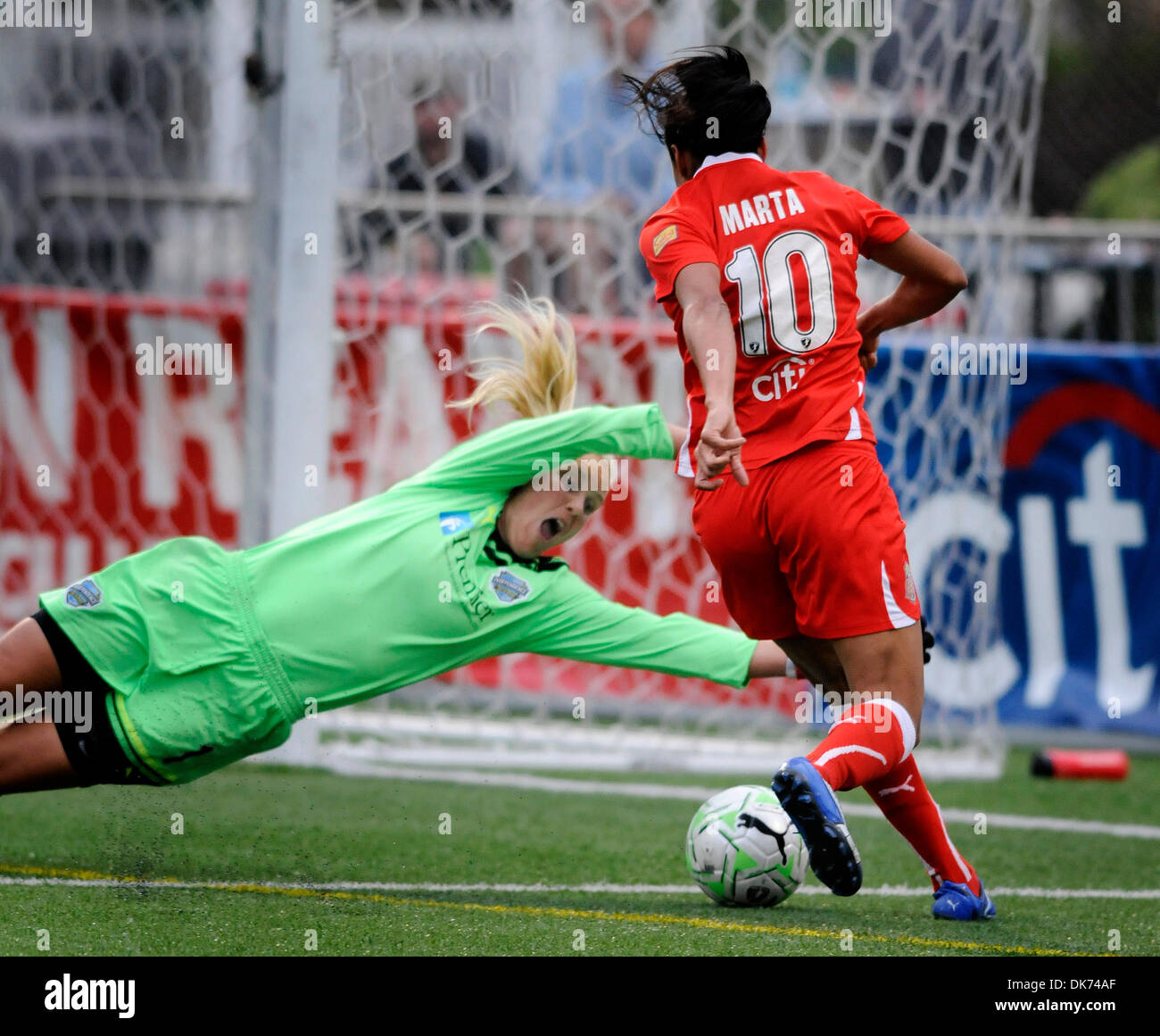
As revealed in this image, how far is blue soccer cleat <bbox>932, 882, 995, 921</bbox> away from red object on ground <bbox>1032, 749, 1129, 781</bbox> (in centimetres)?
264

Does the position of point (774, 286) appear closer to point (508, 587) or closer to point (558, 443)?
point (558, 443)

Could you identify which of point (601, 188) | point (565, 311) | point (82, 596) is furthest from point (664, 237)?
point (601, 188)

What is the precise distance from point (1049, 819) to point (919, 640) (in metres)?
2.40

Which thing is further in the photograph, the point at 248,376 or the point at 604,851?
the point at 248,376

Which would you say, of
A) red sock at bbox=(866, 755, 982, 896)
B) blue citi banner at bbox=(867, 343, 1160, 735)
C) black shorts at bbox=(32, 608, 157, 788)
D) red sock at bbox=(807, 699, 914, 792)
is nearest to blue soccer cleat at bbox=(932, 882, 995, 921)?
red sock at bbox=(866, 755, 982, 896)

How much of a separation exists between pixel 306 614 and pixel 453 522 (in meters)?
0.41

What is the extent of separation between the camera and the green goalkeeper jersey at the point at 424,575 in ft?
12.4

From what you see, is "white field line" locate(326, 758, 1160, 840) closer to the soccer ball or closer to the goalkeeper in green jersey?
the soccer ball

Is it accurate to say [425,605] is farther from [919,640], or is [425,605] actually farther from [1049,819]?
[1049,819]

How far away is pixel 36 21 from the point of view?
8.36m

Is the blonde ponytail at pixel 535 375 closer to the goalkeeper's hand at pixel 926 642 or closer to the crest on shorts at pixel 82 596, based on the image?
the crest on shorts at pixel 82 596

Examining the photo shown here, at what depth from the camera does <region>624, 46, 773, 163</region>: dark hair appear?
11.3ft

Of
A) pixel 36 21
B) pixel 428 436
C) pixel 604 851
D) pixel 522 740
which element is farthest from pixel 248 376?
pixel 36 21

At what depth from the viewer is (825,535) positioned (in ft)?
10.9
